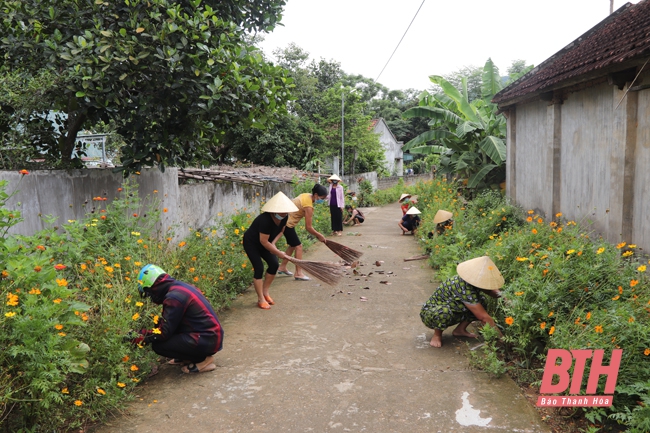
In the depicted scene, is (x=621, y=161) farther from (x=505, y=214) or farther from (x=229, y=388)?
(x=229, y=388)

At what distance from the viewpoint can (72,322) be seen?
3.66 meters

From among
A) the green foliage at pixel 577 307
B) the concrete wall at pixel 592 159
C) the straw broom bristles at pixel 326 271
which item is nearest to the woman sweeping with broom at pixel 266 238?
the straw broom bristles at pixel 326 271

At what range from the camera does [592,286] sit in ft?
15.8

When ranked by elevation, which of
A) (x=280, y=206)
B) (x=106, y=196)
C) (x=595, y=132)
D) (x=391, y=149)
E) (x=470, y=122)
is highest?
(x=391, y=149)

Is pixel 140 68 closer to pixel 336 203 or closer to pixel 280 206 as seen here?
pixel 280 206

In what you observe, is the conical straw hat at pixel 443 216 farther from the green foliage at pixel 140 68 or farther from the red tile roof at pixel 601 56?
the green foliage at pixel 140 68

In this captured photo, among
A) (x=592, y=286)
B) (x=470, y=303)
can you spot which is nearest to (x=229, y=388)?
(x=470, y=303)

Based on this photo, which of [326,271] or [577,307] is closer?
[577,307]

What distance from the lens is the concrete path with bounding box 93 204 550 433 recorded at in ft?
12.9

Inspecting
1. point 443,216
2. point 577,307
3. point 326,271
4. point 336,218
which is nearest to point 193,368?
point 326,271

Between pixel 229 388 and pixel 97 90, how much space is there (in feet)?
12.0

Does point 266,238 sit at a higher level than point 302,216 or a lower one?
A: lower

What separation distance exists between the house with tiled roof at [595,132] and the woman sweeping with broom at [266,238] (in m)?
4.16

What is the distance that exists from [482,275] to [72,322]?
3704 millimetres
